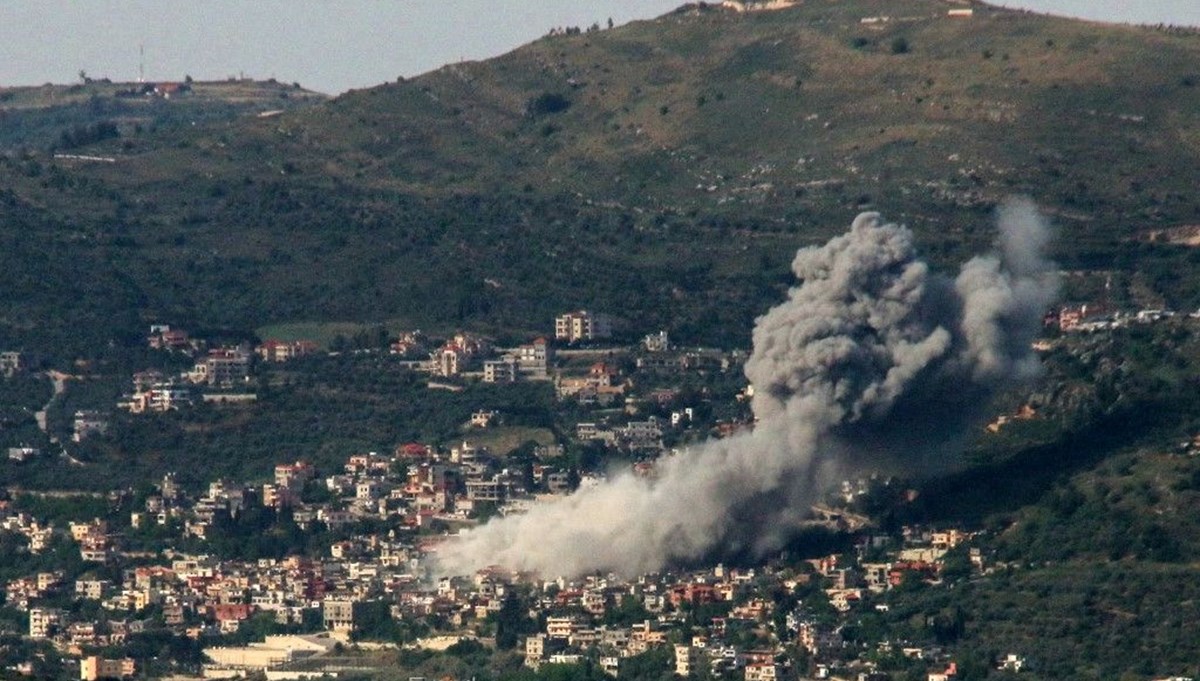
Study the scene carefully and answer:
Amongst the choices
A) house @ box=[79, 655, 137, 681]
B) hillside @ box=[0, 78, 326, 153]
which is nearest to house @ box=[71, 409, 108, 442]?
house @ box=[79, 655, 137, 681]

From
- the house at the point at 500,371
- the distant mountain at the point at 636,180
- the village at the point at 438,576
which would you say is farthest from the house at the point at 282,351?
the house at the point at 500,371

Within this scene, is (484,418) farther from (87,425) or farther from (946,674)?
(946,674)

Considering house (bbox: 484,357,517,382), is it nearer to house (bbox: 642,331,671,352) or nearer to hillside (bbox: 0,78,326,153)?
house (bbox: 642,331,671,352)

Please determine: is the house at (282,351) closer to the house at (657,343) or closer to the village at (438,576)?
the village at (438,576)

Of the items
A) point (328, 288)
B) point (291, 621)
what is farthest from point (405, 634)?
point (328, 288)

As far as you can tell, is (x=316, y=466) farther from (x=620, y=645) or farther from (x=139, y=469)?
(x=620, y=645)

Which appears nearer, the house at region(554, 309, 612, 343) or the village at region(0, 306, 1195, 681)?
the village at region(0, 306, 1195, 681)
